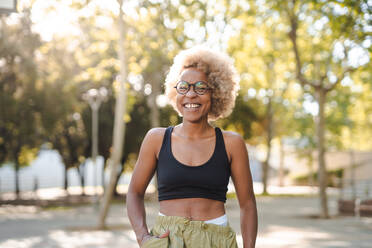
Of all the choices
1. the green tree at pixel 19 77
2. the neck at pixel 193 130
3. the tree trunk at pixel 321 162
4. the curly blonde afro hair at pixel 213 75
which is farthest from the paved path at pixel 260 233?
the green tree at pixel 19 77

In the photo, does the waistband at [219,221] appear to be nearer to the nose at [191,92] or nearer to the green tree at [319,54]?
the nose at [191,92]

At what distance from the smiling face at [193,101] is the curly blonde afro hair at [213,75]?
48 mm

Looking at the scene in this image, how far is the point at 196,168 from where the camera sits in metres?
2.56

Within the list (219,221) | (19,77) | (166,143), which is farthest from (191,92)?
(19,77)

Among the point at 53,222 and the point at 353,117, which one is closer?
the point at 53,222

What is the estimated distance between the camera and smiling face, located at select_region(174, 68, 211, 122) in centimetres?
270

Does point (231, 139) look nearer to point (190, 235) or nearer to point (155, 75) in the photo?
point (190, 235)

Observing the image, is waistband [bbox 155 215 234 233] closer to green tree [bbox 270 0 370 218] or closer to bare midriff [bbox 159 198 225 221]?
bare midriff [bbox 159 198 225 221]

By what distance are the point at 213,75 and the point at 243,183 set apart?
1.89 ft

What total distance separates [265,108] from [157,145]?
3333 cm

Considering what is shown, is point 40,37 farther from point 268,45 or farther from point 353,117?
point 353,117

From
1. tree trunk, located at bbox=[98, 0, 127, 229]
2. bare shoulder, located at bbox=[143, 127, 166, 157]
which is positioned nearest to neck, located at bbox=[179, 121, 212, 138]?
bare shoulder, located at bbox=[143, 127, 166, 157]

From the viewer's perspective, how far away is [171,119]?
31.4 metres

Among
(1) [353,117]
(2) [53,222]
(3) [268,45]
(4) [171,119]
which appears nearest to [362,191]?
(3) [268,45]
